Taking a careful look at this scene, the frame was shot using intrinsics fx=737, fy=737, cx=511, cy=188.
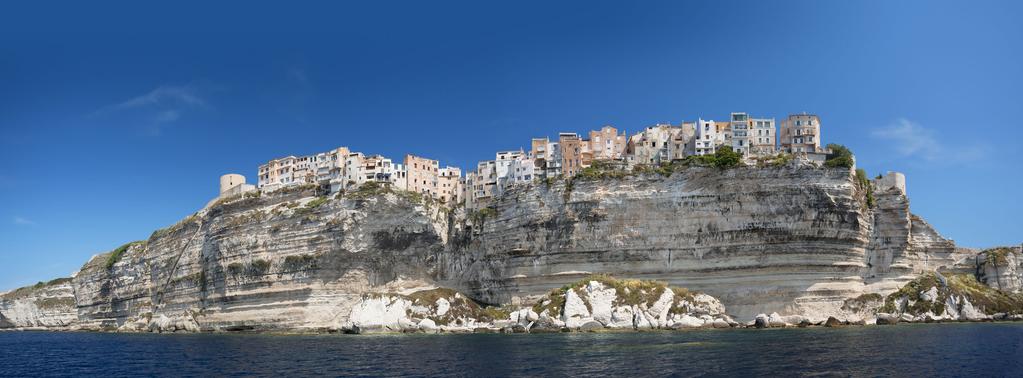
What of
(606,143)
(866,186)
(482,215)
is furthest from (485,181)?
(866,186)

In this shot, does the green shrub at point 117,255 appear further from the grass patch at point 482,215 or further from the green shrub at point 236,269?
the grass patch at point 482,215

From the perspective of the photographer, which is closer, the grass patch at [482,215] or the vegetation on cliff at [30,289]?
the grass patch at [482,215]

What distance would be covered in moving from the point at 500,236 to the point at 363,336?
17575 millimetres

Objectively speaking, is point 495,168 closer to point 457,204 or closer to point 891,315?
point 457,204

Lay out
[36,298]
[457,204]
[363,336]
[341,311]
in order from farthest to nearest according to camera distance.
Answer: [36,298] < [457,204] < [341,311] < [363,336]

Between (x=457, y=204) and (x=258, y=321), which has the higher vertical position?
(x=457, y=204)

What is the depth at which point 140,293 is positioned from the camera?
290ft

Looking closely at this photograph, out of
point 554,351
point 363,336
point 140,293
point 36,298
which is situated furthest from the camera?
point 36,298

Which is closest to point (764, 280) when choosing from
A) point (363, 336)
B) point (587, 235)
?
point (587, 235)

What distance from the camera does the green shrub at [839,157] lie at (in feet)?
208

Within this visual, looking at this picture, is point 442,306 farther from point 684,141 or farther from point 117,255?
point 117,255

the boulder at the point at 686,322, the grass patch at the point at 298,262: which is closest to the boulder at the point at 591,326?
the boulder at the point at 686,322

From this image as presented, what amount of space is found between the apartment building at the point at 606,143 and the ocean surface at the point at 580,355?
27.4m

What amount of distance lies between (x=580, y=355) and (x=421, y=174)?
46.5 m
